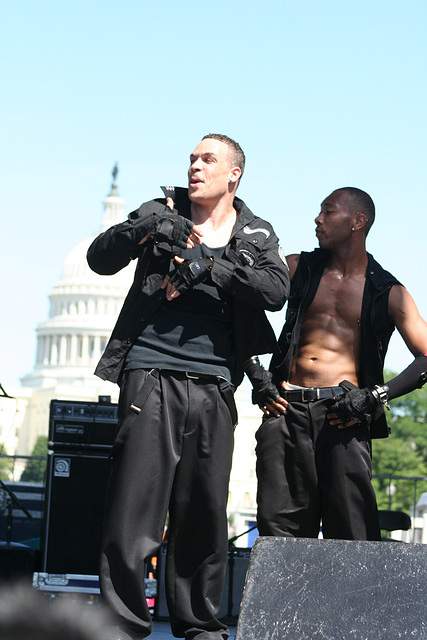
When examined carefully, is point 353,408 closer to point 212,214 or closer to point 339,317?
point 339,317

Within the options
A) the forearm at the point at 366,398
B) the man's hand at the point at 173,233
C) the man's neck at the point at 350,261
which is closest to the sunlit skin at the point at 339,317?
the man's neck at the point at 350,261

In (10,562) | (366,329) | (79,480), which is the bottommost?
(10,562)

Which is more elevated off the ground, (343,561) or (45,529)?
(343,561)

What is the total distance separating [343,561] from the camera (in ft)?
7.07

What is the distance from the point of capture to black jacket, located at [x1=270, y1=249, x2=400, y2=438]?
13.6 ft

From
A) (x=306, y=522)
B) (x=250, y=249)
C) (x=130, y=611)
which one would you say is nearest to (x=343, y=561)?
(x=130, y=611)

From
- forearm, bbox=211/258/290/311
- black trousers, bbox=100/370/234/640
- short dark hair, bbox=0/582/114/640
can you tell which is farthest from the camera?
forearm, bbox=211/258/290/311

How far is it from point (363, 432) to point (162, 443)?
1200 mm

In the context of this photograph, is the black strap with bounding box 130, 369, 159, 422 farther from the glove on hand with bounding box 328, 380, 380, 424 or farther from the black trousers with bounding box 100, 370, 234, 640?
the glove on hand with bounding box 328, 380, 380, 424

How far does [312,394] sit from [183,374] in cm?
95

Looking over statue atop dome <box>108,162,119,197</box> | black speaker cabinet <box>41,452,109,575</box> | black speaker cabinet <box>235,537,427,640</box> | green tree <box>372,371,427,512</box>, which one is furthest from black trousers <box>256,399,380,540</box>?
statue atop dome <box>108,162,119,197</box>

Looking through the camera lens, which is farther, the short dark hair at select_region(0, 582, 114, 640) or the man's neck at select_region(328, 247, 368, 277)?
the man's neck at select_region(328, 247, 368, 277)

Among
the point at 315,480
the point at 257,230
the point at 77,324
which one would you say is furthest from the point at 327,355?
the point at 77,324

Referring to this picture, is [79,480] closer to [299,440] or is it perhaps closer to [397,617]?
[299,440]
